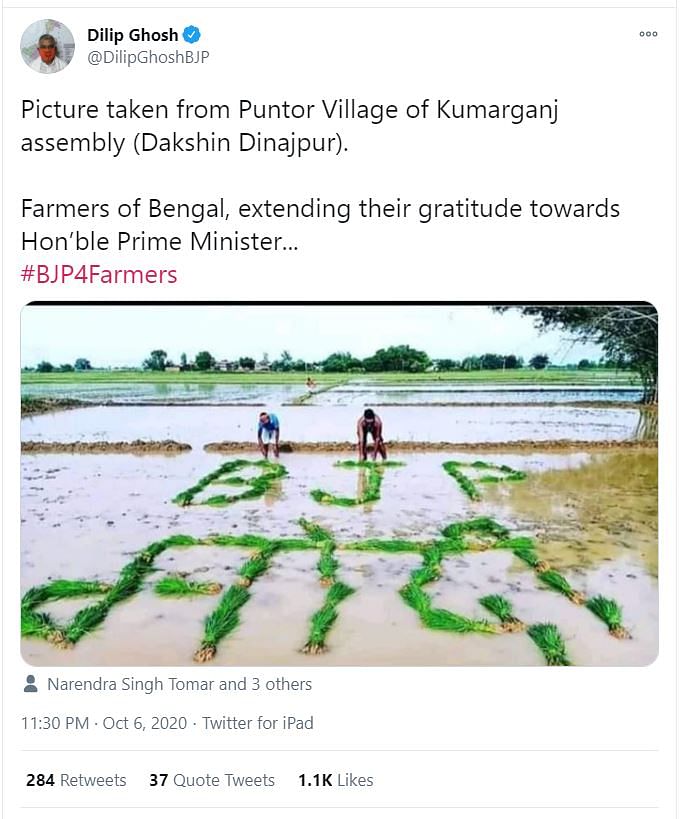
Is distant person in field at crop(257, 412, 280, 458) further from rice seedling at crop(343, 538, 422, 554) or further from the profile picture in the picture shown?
the profile picture

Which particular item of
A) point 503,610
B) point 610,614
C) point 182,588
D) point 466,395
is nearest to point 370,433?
point 466,395

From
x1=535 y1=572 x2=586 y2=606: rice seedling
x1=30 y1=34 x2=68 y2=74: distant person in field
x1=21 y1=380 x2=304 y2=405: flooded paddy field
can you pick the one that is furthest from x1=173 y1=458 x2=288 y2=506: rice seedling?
x1=30 y1=34 x2=68 y2=74: distant person in field

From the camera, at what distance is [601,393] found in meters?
1.68

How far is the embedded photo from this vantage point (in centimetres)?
158

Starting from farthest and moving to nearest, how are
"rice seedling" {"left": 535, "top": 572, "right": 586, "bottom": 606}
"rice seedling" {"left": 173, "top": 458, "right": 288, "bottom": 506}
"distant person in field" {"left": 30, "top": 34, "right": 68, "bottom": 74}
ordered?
"rice seedling" {"left": 173, "top": 458, "right": 288, "bottom": 506} → "rice seedling" {"left": 535, "top": 572, "right": 586, "bottom": 606} → "distant person in field" {"left": 30, "top": 34, "right": 68, "bottom": 74}

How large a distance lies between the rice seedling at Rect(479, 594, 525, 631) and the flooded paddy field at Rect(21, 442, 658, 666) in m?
0.02

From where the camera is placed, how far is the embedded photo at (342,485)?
158cm

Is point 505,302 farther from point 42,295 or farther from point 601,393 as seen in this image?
point 42,295

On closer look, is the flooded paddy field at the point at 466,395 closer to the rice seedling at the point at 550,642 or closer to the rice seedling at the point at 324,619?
the rice seedling at the point at 324,619

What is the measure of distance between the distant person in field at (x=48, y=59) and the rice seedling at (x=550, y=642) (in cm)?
215
